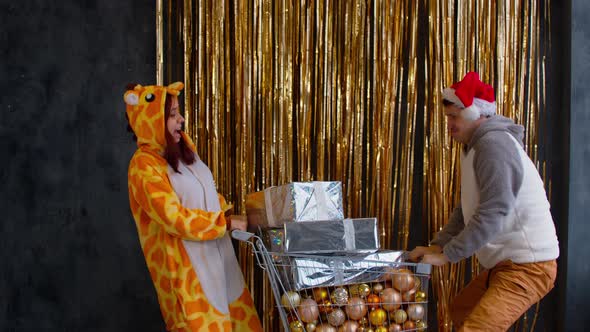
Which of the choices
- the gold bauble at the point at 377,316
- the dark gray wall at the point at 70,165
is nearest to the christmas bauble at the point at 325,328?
the gold bauble at the point at 377,316

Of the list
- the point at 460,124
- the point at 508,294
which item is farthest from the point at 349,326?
the point at 460,124

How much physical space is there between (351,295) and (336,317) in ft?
0.27

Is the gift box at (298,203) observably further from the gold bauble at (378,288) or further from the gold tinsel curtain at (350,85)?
the gold tinsel curtain at (350,85)

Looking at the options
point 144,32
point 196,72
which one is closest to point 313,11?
point 196,72

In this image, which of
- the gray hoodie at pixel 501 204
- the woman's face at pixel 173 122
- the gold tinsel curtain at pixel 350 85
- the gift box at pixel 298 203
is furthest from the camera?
the gold tinsel curtain at pixel 350 85

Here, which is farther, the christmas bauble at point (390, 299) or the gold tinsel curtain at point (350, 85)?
the gold tinsel curtain at point (350, 85)

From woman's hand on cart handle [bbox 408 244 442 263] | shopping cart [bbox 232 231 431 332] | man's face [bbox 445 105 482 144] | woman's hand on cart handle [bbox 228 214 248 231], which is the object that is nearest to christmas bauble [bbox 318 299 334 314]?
shopping cart [bbox 232 231 431 332]

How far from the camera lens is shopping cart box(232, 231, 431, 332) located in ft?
6.26

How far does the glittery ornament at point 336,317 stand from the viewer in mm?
1904

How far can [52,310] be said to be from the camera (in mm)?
2900

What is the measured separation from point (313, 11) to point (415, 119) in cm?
69

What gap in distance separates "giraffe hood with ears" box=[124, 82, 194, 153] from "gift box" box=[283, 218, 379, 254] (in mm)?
571

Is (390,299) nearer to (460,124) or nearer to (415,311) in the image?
(415,311)

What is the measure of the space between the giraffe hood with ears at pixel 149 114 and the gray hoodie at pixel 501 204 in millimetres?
1043
